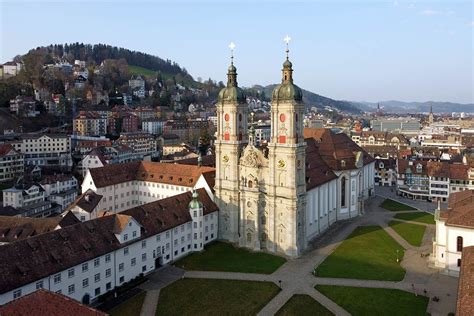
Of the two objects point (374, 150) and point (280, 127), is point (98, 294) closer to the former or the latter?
point (280, 127)

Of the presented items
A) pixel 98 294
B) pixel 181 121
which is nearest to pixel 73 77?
pixel 181 121

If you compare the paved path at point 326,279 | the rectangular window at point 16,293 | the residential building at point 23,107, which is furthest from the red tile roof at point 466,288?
the residential building at point 23,107

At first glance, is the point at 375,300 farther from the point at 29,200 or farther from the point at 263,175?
the point at 29,200

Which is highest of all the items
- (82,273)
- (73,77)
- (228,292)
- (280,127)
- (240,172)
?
(73,77)

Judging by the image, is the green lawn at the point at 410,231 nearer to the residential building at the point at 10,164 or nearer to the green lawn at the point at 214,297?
the green lawn at the point at 214,297

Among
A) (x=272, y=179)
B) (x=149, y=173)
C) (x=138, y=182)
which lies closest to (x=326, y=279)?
(x=272, y=179)

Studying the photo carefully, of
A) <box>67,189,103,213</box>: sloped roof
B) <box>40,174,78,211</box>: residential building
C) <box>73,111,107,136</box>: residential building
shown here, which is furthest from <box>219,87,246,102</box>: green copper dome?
<box>73,111,107,136</box>: residential building
